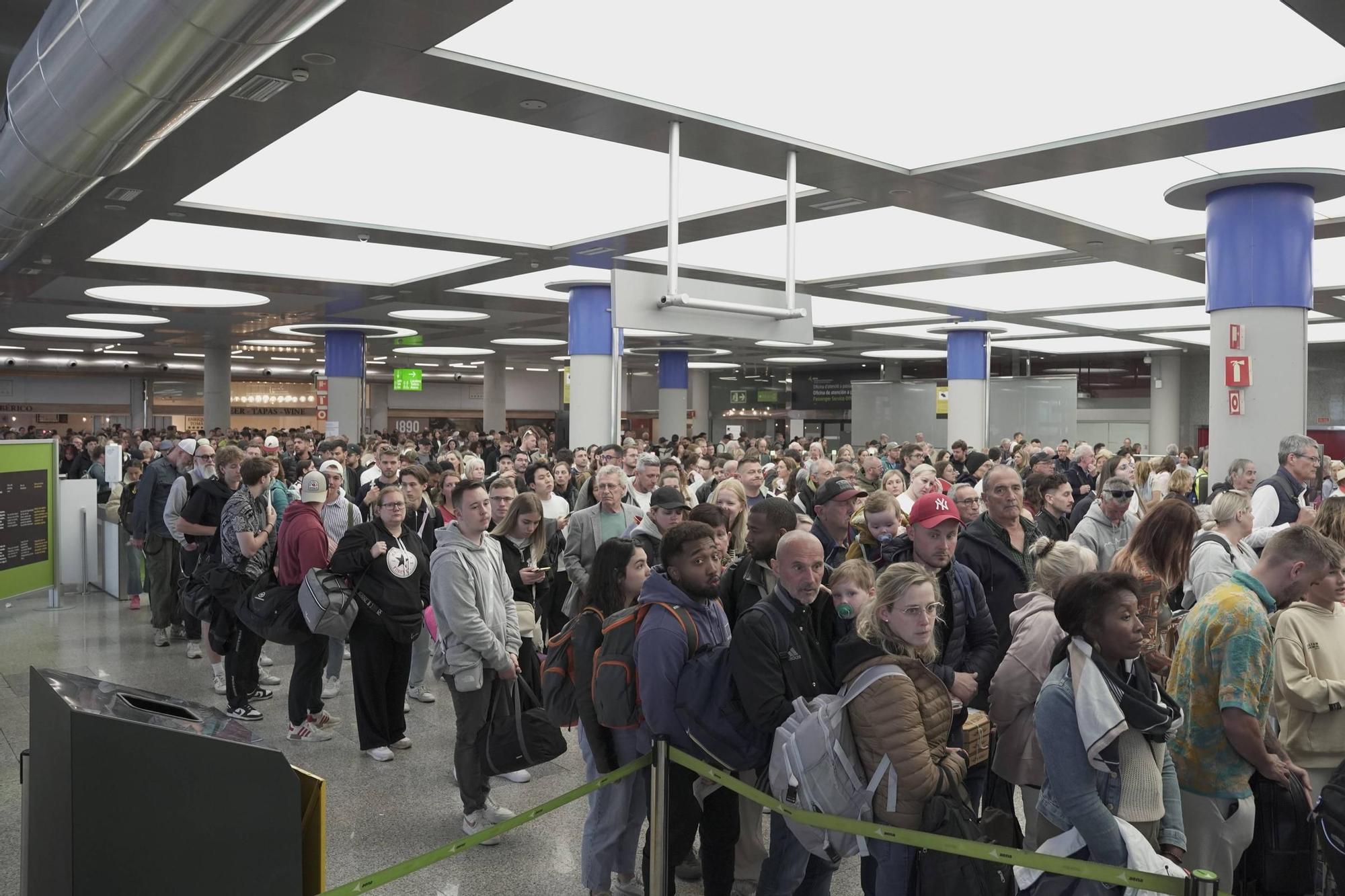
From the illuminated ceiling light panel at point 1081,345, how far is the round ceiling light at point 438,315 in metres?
14.9

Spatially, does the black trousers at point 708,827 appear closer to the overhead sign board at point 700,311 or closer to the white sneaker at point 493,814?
the white sneaker at point 493,814

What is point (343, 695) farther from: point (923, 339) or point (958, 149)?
point (923, 339)

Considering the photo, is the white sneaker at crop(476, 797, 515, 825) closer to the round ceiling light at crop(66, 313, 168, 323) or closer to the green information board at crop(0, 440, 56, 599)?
the green information board at crop(0, 440, 56, 599)

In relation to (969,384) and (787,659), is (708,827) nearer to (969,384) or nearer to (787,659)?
(787,659)

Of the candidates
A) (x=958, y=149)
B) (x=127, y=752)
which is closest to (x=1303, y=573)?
(x=127, y=752)

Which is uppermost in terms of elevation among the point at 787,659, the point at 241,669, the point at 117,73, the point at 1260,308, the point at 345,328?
the point at 345,328

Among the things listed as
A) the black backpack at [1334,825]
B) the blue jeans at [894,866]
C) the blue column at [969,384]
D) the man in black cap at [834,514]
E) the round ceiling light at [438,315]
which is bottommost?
the blue jeans at [894,866]

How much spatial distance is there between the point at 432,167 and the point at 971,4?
17.5 ft

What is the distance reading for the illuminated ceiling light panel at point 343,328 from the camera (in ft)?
77.4

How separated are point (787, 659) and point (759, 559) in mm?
1002

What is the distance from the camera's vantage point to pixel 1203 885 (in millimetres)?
2652

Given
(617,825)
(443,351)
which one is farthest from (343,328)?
(617,825)

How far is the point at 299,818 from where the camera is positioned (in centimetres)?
244

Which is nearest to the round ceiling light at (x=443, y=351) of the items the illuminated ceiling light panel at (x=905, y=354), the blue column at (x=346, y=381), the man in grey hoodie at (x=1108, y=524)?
the blue column at (x=346, y=381)
